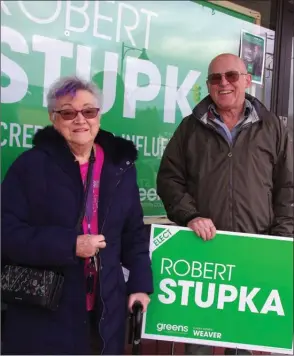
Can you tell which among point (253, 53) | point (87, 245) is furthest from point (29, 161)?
point (253, 53)

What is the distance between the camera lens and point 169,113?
283cm

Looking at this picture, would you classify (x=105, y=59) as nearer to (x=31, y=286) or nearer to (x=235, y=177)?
(x=235, y=177)

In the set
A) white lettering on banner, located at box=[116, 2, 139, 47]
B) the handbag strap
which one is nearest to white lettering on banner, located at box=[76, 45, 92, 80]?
white lettering on banner, located at box=[116, 2, 139, 47]

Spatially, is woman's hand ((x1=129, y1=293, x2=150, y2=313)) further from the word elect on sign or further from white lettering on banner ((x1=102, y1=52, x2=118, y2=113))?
white lettering on banner ((x1=102, y1=52, x2=118, y2=113))

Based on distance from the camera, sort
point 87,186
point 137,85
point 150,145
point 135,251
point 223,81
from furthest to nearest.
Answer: point 150,145 → point 137,85 → point 223,81 → point 135,251 → point 87,186

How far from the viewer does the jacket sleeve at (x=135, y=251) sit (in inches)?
76.4

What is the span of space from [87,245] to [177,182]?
0.72 meters

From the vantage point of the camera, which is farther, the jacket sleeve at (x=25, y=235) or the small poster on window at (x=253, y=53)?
the small poster on window at (x=253, y=53)

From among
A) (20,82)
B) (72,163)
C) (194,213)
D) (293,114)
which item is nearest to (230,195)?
(194,213)

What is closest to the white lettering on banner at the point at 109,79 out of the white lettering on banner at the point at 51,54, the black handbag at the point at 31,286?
the white lettering on banner at the point at 51,54

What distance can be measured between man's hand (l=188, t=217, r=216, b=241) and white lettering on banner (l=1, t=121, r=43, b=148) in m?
0.95

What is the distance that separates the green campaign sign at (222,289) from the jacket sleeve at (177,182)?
100 millimetres

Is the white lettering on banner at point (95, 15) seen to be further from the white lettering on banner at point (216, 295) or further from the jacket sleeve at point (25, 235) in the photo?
the white lettering on banner at point (216, 295)

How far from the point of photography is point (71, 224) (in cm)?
176
